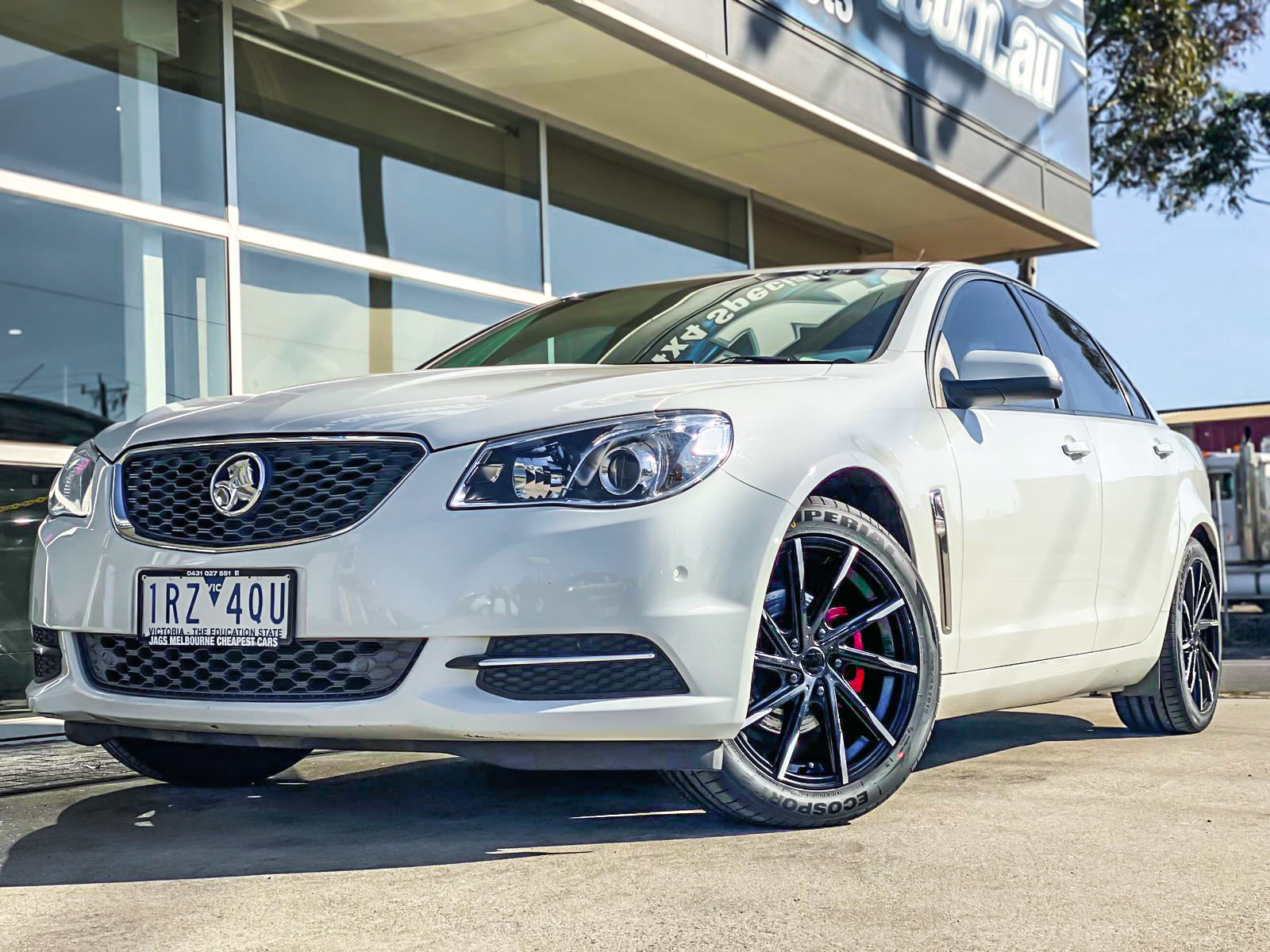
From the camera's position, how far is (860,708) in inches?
136

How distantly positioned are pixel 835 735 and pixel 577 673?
665mm

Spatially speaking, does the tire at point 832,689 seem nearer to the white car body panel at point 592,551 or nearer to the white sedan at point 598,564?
the white sedan at point 598,564

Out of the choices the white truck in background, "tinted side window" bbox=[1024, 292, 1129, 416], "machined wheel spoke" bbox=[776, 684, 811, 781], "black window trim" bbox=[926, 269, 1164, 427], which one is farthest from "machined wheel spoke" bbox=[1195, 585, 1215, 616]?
the white truck in background

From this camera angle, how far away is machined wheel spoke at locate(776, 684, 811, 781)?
3.33m

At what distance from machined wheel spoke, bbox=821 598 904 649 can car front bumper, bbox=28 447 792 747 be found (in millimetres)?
329

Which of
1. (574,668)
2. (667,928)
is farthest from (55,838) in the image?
(667,928)

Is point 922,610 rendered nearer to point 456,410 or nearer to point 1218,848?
point 1218,848

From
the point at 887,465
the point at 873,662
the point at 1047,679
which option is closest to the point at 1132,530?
the point at 1047,679

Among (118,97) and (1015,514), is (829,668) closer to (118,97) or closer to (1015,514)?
(1015,514)

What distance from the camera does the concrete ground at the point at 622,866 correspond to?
2543mm

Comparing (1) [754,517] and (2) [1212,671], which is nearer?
(1) [754,517]

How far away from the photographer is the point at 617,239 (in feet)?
35.1

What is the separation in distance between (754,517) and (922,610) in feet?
2.05

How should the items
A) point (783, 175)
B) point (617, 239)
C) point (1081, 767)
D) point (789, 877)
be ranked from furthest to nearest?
point (783, 175)
point (617, 239)
point (1081, 767)
point (789, 877)
